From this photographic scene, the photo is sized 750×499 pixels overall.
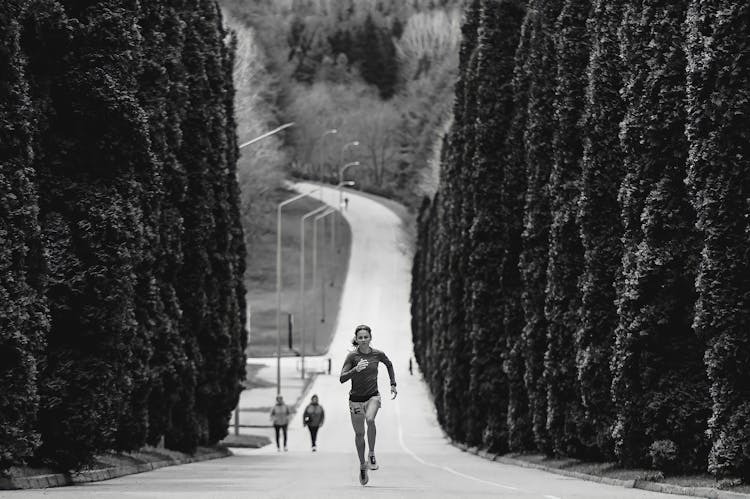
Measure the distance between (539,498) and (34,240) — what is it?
319 inches

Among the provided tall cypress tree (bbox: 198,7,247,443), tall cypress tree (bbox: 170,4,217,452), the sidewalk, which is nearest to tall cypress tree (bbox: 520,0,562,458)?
tall cypress tree (bbox: 170,4,217,452)

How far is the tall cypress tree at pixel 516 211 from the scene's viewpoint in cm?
3519

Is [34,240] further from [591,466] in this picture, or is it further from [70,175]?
[591,466]

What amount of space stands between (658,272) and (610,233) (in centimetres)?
419

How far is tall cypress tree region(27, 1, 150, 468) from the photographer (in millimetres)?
22406

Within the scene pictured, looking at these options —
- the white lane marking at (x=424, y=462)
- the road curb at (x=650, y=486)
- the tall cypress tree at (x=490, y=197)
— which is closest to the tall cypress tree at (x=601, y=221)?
the road curb at (x=650, y=486)

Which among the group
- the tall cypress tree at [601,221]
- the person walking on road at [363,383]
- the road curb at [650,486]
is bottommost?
the road curb at [650,486]

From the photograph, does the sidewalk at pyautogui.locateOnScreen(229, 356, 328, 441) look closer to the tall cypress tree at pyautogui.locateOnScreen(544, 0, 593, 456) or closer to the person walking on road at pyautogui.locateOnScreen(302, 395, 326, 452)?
the person walking on road at pyautogui.locateOnScreen(302, 395, 326, 452)

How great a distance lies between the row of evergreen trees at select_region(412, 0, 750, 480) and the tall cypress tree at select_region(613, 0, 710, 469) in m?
0.03

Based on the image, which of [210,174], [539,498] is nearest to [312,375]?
[210,174]

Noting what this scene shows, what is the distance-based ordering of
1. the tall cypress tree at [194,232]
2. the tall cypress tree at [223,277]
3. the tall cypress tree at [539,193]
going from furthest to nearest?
the tall cypress tree at [223,277] → the tall cypress tree at [194,232] → the tall cypress tree at [539,193]

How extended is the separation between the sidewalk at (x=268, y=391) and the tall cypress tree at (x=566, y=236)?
23.2 metres

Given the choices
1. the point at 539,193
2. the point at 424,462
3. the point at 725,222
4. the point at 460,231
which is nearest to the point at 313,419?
the point at 460,231

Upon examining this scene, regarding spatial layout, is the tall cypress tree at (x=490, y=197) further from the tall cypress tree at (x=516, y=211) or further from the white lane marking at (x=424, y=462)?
the white lane marking at (x=424, y=462)
